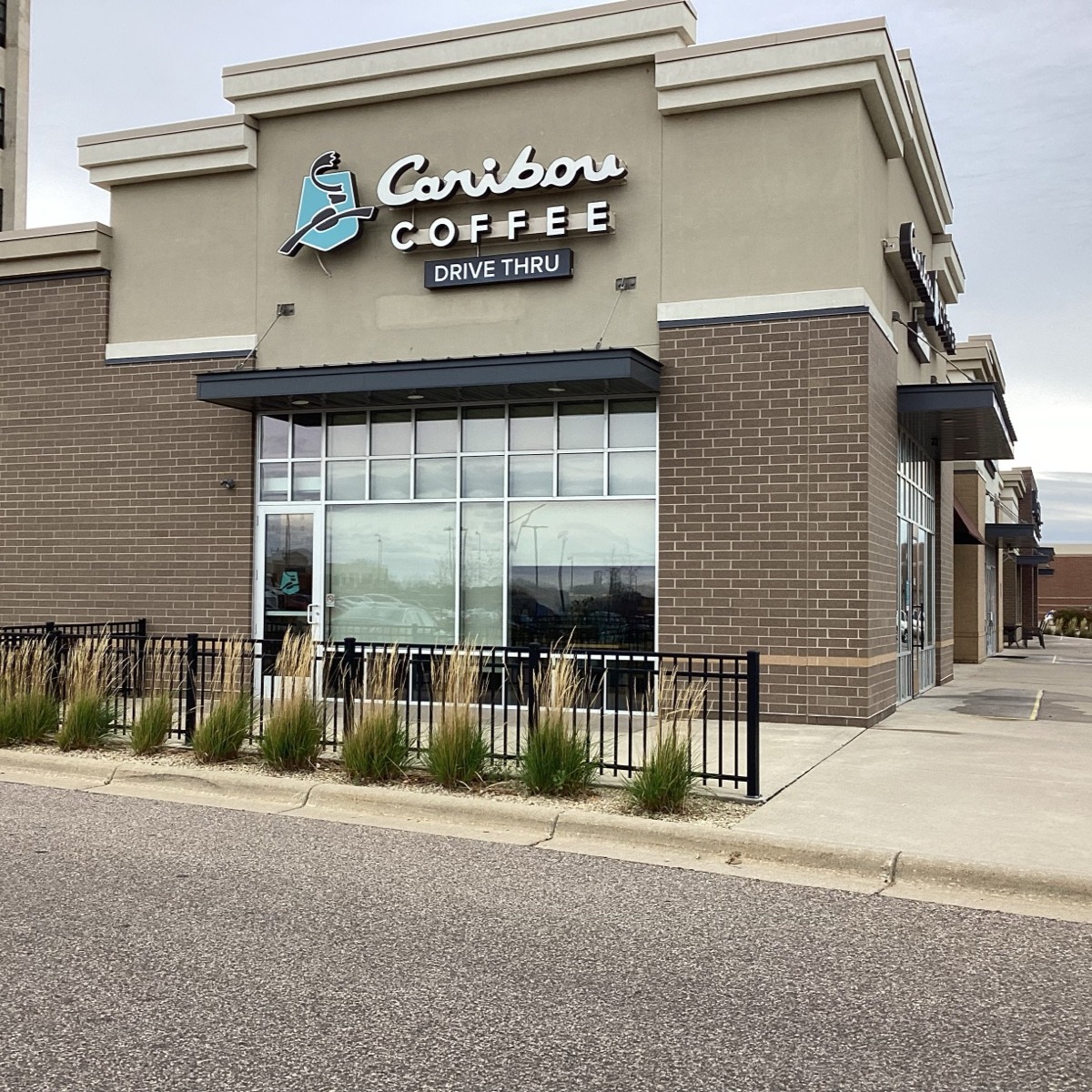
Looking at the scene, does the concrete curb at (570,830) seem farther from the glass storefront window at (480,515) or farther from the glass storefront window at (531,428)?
the glass storefront window at (531,428)

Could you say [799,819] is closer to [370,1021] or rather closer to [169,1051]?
[370,1021]

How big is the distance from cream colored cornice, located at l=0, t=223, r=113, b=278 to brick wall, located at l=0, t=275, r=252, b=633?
20 cm

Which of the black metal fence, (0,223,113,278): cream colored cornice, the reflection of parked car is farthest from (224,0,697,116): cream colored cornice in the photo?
the black metal fence

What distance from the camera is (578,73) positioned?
15.2 metres

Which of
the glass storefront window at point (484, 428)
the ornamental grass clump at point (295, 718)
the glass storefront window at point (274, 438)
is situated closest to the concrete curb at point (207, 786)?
the ornamental grass clump at point (295, 718)

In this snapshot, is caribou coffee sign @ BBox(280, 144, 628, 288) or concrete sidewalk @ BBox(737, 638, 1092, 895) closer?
concrete sidewalk @ BBox(737, 638, 1092, 895)

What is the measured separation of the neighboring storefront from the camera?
14086mm

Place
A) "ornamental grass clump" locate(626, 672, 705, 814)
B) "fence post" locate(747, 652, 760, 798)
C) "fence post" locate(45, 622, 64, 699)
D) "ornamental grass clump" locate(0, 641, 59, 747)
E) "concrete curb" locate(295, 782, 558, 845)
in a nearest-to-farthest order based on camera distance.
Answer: "concrete curb" locate(295, 782, 558, 845) < "ornamental grass clump" locate(626, 672, 705, 814) < "fence post" locate(747, 652, 760, 798) < "ornamental grass clump" locate(0, 641, 59, 747) < "fence post" locate(45, 622, 64, 699)

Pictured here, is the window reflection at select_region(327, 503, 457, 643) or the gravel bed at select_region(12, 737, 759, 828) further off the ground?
the window reflection at select_region(327, 503, 457, 643)

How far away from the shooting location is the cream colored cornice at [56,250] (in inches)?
685

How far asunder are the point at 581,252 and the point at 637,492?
3.10 metres

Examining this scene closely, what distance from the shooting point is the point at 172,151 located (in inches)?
666

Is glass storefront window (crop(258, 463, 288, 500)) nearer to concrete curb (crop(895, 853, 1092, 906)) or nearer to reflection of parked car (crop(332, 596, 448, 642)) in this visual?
reflection of parked car (crop(332, 596, 448, 642))

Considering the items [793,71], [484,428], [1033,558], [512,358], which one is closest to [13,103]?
[484,428]
